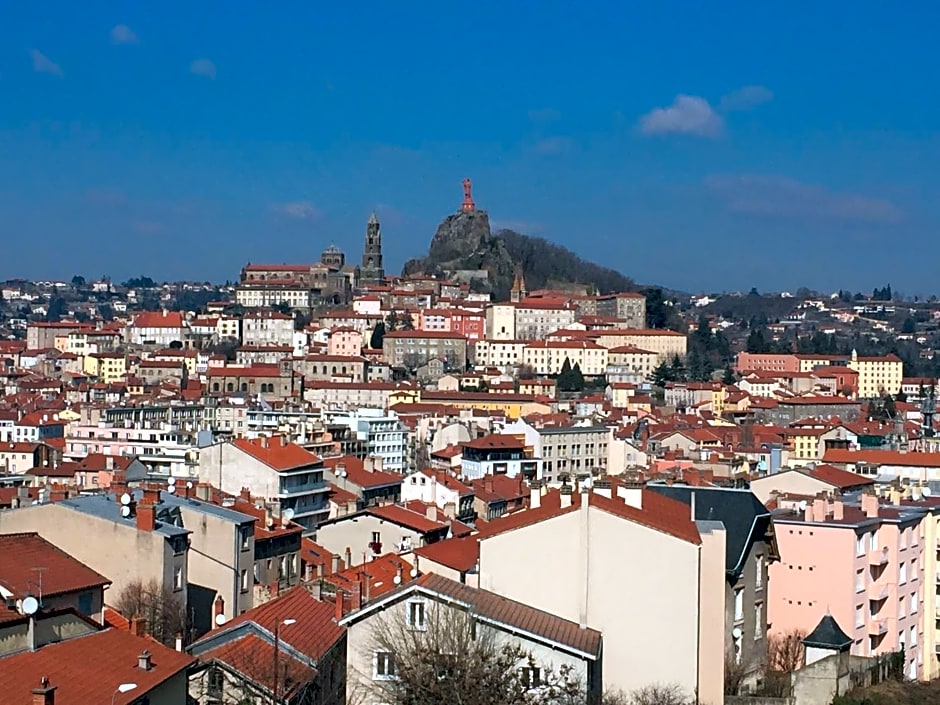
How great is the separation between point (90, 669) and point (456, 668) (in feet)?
11.1

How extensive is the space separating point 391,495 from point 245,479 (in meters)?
8.35

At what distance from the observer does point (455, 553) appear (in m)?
25.7

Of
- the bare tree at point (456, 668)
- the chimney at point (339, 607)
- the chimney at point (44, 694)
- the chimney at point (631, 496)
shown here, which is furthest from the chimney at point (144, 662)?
the chimney at point (631, 496)

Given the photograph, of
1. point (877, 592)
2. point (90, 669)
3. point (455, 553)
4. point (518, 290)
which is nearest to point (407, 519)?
point (455, 553)

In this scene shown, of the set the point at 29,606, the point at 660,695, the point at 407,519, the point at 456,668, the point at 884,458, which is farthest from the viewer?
the point at 884,458

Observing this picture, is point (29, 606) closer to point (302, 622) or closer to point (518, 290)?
point (302, 622)

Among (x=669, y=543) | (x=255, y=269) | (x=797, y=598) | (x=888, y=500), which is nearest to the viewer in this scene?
(x=669, y=543)

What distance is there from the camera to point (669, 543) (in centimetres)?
1877

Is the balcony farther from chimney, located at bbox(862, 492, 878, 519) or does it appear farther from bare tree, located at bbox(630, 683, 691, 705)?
bare tree, located at bbox(630, 683, 691, 705)

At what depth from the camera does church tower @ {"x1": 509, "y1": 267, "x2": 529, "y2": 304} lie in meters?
136

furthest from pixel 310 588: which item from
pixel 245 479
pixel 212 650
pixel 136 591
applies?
pixel 245 479

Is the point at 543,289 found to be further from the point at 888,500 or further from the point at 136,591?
the point at 136,591

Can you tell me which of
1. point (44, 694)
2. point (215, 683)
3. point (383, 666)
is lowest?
point (215, 683)

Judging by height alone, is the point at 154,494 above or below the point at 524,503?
above
